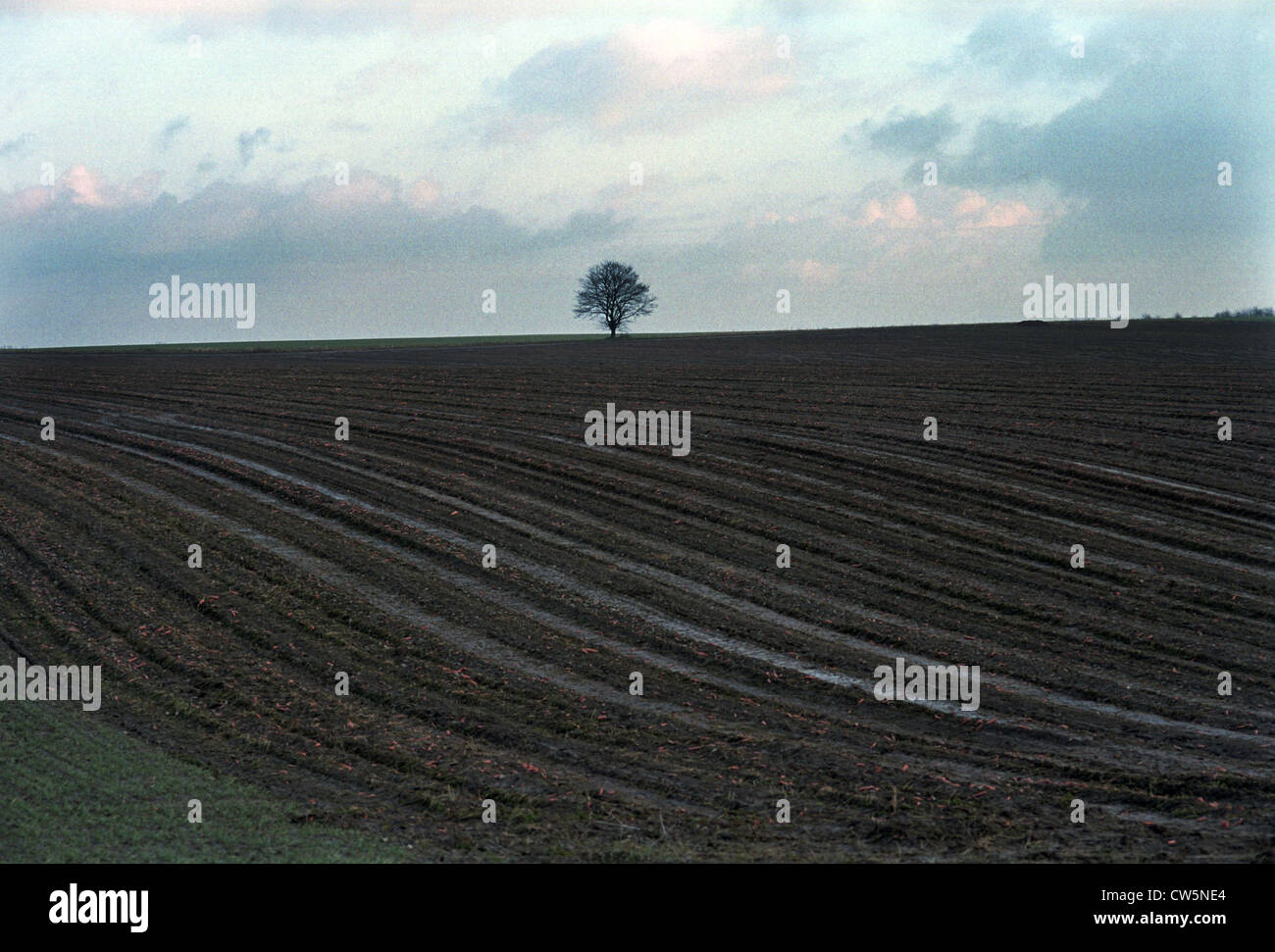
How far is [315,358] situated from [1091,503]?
5130 cm

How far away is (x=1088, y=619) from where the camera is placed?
14.9 meters

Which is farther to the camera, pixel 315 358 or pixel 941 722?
pixel 315 358

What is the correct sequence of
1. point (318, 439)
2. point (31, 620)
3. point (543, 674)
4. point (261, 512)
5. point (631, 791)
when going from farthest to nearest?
point (318, 439) < point (261, 512) < point (31, 620) < point (543, 674) < point (631, 791)

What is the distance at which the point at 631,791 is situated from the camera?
1008 centimetres

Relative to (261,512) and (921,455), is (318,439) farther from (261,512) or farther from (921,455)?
(921,455)

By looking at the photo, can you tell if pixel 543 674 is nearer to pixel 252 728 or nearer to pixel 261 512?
pixel 252 728

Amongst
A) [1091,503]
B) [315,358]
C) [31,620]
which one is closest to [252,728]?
[31,620]

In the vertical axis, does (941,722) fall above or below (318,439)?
below

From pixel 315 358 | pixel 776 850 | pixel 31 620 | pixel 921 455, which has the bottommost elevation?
pixel 776 850

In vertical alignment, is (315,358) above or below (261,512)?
above

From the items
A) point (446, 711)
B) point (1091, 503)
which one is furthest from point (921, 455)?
point (446, 711)

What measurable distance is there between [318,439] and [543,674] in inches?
650
